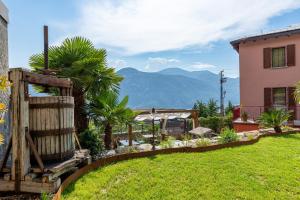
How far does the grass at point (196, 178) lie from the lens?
5.98m

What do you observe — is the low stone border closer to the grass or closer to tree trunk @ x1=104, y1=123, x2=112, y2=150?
the grass

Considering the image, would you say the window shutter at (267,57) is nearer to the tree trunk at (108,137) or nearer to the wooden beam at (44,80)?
the tree trunk at (108,137)

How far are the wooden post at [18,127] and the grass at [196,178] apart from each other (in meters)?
0.88

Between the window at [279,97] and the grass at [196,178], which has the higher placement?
the window at [279,97]

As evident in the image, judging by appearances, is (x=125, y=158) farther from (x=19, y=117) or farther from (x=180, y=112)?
(x=180, y=112)

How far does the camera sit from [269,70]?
19.0 meters

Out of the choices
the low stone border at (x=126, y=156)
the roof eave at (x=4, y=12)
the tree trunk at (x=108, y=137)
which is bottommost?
the low stone border at (x=126, y=156)

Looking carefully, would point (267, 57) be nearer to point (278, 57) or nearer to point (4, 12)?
point (278, 57)

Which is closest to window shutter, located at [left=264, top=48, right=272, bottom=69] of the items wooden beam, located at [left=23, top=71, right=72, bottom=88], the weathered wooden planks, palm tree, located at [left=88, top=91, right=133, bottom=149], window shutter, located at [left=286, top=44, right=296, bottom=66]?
window shutter, located at [left=286, top=44, right=296, bottom=66]

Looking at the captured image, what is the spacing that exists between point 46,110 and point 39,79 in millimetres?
570

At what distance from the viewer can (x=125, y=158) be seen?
8.24m

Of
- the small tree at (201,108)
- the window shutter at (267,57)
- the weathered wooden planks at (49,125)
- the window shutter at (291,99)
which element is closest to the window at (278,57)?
the window shutter at (267,57)

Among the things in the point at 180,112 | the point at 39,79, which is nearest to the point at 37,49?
the point at 39,79

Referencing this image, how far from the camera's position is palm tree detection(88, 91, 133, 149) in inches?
363
